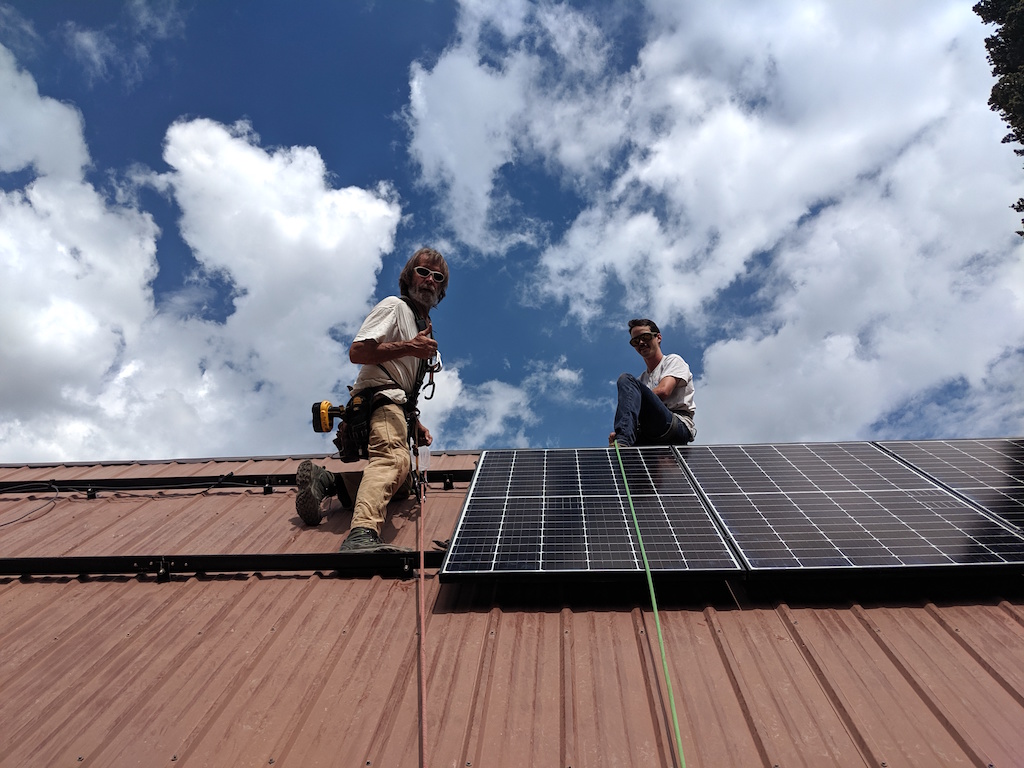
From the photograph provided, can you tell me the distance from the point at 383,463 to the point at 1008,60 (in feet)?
83.4

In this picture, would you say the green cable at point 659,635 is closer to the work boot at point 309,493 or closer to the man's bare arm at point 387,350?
the man's bare arm at point 387,350

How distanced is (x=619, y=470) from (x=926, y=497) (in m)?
2.13

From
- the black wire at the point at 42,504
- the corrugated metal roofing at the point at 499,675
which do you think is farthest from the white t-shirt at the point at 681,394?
the black wire at the point at 42,504

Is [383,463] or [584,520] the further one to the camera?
[383,463]

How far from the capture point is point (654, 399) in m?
5.50

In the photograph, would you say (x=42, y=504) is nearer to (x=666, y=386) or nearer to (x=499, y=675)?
(x=499, y=675)

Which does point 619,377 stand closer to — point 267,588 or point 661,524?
point 661,524

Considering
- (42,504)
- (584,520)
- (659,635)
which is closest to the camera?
(659,635)

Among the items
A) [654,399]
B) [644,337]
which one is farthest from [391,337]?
[644,337]

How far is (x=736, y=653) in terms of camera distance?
9.55 feet

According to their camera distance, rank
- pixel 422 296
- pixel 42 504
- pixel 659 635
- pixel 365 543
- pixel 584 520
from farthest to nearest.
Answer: pixel 42 504, pixel 422 296, pixel 365 543, pixel 584 520, pixel 659 635

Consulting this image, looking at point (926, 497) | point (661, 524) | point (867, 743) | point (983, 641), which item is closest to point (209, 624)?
point (661, 524)

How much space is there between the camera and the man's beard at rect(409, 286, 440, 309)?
5.23 metres

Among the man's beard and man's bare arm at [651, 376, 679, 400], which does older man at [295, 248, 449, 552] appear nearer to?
the man's beard
